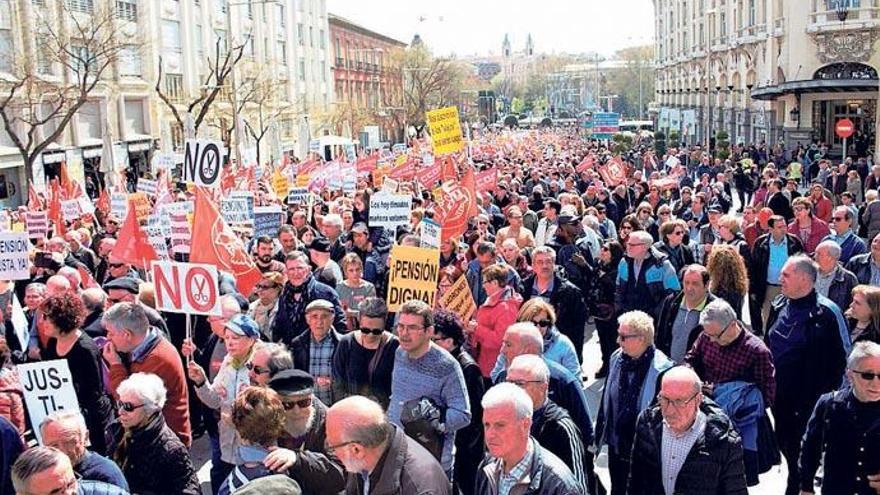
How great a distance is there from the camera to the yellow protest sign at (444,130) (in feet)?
61.4

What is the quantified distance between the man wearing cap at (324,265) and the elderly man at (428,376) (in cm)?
333

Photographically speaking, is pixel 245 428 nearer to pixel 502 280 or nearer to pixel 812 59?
pixel 502 280

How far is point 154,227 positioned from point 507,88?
545ft

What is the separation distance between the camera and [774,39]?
160ft

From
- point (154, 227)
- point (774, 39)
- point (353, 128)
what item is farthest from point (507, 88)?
point (154, 227)

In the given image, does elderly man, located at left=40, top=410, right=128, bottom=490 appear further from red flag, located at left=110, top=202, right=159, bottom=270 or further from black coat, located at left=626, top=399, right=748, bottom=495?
red flag, located at left=110, top=202, right=159, bottom=270

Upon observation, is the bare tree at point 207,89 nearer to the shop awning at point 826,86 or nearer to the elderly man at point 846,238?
the shop awning at point 826,86

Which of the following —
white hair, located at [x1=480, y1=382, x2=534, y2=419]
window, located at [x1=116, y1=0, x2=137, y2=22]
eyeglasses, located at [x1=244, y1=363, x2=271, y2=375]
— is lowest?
eyeglasses, located at [x1=244, y1=363, x2=271, y2=375]

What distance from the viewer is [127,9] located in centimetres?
4328

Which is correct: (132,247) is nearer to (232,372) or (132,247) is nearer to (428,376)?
(232,372)

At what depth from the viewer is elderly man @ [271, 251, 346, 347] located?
25.7 ft

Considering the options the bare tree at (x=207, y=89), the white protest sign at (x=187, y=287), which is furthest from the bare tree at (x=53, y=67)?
the white protest sign at (x=187, y=287)

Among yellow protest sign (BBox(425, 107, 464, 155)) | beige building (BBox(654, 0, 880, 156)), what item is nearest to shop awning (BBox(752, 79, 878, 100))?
beige building (BBox(654, 0, 880, 156))

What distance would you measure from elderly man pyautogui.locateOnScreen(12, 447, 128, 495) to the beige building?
41.5 m
